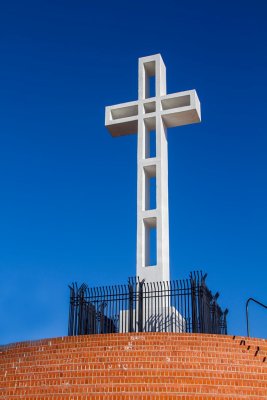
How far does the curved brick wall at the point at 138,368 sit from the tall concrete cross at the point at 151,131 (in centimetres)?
492

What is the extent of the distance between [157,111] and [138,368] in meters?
9.84

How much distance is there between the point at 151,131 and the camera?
1861 centimetres

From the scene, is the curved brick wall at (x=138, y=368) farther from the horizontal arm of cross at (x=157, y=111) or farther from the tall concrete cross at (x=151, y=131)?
the horizontal arm of cross at (x=157, y=111)

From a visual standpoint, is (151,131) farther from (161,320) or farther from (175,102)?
(161,320)

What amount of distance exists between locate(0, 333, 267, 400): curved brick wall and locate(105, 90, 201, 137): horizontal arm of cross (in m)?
8.60

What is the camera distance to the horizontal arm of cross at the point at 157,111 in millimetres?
17812

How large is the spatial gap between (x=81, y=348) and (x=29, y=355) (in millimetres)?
1101

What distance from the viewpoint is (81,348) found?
10.8 meters

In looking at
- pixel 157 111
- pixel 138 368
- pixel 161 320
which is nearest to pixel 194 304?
pixel 161 320

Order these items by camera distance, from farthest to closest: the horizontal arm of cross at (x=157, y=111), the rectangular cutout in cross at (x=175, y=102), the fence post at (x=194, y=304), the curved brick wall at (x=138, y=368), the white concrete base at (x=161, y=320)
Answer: the rectangular cutout in cross at (x=175, y=102)
the horizontal arm of cross at (x=157, y=111)
the white concrete base at (x=161, y=320)
the fence post at (x=194, y=304)
the curved brick wall at (x=138, y=368)

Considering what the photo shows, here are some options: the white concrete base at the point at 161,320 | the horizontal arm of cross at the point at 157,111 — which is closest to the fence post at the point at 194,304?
the white concrete base at the point at 161,320

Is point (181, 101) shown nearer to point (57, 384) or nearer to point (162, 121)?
point (162, 121)

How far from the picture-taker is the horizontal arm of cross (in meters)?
17.8

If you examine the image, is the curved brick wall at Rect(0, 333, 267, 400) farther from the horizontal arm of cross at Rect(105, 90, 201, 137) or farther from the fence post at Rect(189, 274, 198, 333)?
the horizontal arm of cross at Rect(105, 90, 201, 137)
